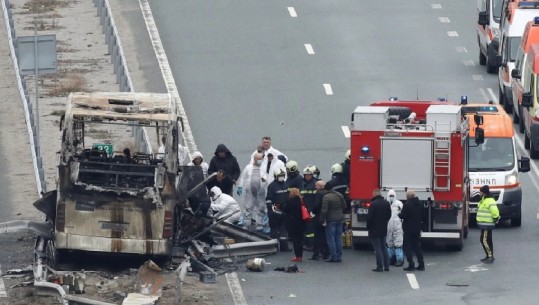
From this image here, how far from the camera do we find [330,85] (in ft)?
157

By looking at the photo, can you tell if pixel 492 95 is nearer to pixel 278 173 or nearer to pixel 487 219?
pixel 278 173

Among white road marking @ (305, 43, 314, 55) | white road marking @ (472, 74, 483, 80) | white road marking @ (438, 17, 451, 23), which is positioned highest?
white road marking @ (438, 17, 451, 23)

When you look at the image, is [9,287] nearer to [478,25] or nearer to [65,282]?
[65,282]

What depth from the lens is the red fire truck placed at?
113 ft

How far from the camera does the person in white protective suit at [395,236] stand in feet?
111

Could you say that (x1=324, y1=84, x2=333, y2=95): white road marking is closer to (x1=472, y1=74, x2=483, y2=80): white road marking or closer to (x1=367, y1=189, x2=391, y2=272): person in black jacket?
(x1=472, y1=74, x2=483, y2=80): white road marking

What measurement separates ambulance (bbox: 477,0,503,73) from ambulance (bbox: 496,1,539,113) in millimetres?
570

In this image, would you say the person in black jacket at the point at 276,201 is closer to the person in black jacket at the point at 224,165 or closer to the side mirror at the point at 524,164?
the person in black jacket at the point at 224,165

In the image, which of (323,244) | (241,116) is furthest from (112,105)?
(241,116)

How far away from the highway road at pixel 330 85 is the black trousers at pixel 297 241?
252 mm

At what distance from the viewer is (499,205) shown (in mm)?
36750

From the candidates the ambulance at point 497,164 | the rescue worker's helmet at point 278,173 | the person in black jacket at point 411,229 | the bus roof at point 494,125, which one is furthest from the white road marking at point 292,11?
the person in black jacket at point 411,229

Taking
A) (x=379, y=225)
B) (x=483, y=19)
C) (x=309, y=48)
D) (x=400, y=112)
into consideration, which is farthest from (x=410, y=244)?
(x=309, y=48)

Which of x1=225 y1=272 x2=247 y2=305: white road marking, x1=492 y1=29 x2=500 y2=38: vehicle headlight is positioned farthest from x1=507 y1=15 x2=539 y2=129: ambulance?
x1=225 y1=272 x2=247 y2=305: white road marking
